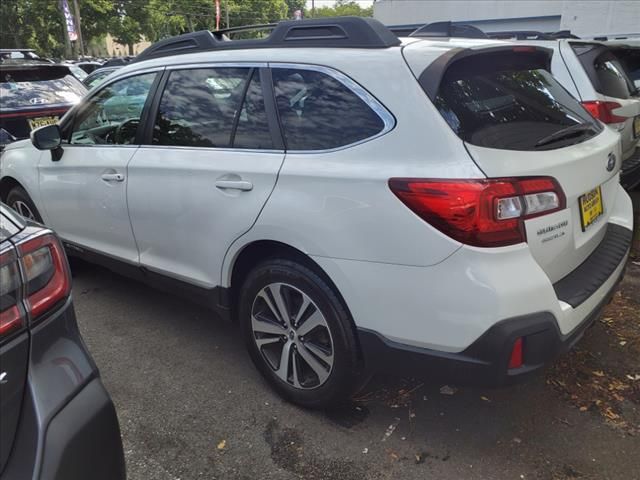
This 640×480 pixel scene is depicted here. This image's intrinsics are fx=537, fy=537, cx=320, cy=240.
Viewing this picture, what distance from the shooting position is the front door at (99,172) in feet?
11.0

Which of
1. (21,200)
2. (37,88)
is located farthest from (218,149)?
(37,88)

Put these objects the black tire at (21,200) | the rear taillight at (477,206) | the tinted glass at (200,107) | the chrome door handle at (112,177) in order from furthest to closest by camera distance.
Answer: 1. the black tire at (21,200)
2. the chrome door handle at (112,177)
3. the tinted glass at (200,107)
4. the rear taillight at (477,206)

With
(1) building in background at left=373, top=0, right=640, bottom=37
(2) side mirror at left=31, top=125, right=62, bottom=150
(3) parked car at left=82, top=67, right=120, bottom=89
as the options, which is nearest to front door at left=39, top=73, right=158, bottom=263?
(2) side mirror at left=31, top=125, right=62, bottom=150

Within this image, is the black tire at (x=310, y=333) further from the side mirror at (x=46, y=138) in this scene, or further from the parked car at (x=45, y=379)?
the side mirror at (x=46, y=138)

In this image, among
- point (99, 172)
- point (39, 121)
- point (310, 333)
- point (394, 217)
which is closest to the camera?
point (394, 217)

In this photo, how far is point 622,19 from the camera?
20656 millimetres

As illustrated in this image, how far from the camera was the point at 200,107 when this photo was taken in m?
2.98

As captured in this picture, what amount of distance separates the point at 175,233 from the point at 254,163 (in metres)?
0.74

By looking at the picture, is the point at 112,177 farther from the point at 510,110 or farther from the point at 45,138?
the point at 510,110

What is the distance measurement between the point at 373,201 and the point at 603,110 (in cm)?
350

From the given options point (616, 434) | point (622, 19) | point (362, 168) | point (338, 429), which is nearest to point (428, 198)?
point (362, 168)

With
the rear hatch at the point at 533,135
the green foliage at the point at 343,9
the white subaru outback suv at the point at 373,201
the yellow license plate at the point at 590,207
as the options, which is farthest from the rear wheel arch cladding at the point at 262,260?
the green foliage at the point at 343,9

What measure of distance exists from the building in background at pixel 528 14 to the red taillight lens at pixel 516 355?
56.5 feet

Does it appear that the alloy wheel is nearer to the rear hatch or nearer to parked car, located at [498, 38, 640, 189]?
the rear hatch
